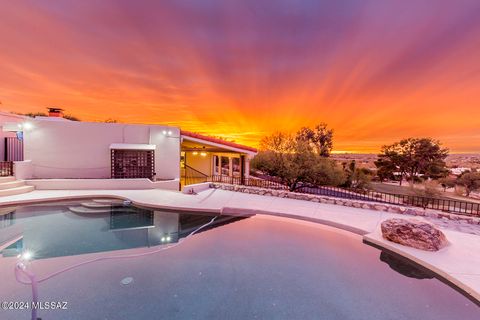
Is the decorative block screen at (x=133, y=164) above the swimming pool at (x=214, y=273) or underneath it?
above

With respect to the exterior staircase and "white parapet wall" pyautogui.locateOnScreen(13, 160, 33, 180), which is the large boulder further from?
"white parapet wall" pyautogui.locateOnScreen(13, 160, 33, 180)

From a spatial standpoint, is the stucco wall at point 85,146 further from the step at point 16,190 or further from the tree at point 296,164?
the tree at point 296,164

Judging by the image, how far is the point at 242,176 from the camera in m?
19.9

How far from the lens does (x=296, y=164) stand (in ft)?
68.3

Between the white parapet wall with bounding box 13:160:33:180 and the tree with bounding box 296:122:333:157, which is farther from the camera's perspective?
the tree with bounding box 296:122:333:157

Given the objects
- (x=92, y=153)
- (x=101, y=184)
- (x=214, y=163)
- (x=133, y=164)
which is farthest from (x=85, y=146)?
(x=214, y=163)

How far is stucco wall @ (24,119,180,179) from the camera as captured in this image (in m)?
13.6

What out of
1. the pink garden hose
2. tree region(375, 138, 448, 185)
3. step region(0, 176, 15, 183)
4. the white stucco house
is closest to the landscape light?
the white stucco house

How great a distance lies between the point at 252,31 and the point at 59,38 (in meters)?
9.44

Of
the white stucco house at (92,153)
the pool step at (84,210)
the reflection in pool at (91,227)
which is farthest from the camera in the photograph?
the white stucco house at (92,153)

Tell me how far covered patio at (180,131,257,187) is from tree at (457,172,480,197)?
1269 inches

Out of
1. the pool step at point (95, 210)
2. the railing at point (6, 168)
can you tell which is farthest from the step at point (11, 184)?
the pool step at point (95, 210)

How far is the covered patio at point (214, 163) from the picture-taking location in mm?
18816

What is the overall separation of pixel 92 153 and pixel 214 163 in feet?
39.2
